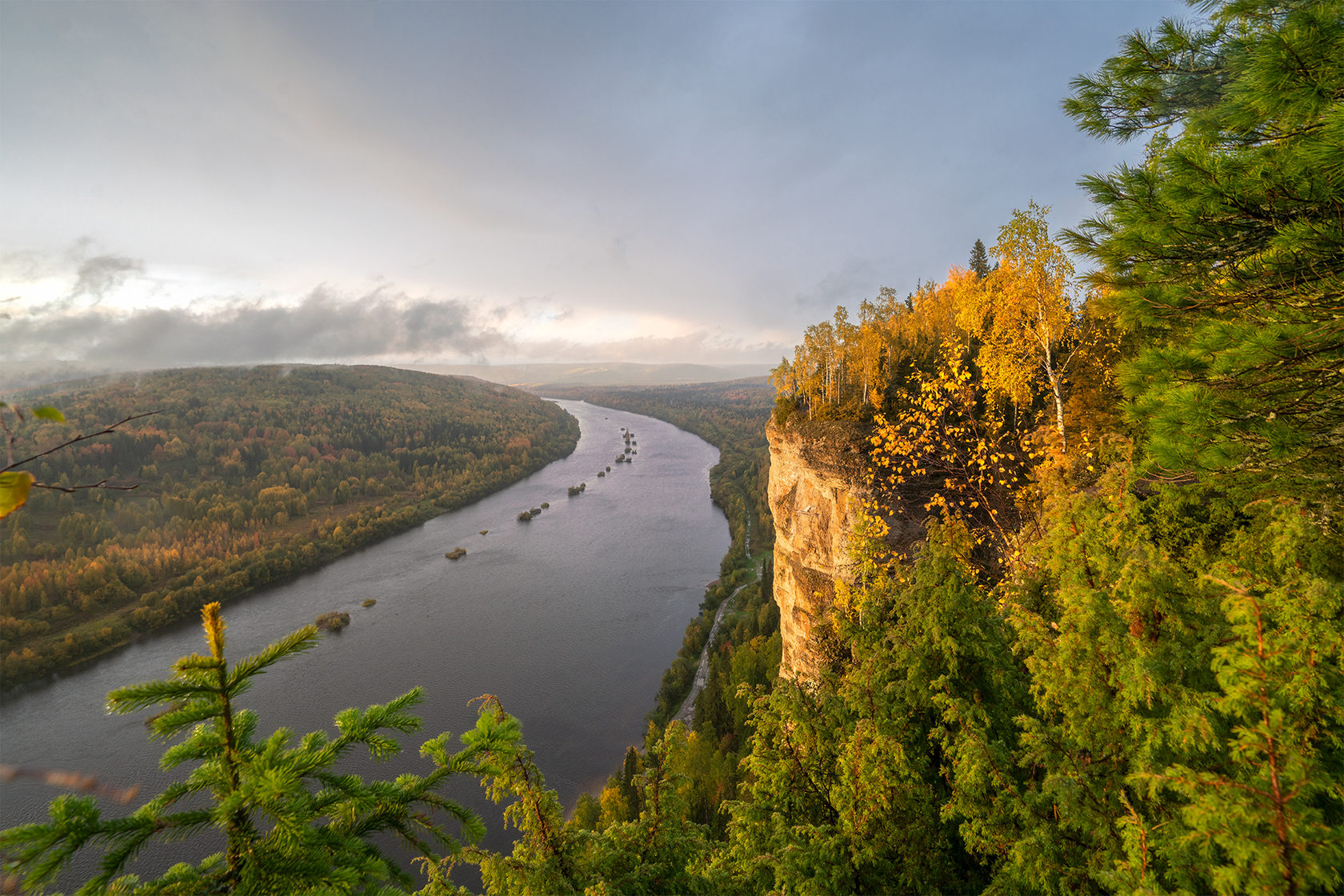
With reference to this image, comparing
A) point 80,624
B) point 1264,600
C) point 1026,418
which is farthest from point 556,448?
point 1264,600

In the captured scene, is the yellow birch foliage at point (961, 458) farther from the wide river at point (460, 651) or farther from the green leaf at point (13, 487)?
the wide river at point (460, 651)

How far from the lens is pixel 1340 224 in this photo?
10.9 feet

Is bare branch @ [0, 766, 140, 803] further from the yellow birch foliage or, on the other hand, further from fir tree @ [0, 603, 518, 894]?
the yellow birch foliage

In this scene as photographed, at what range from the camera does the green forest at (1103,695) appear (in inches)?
86.4

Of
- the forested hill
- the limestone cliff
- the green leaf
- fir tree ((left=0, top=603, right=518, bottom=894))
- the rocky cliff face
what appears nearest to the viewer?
the green leaf

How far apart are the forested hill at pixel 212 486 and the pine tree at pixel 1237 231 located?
20547 mm

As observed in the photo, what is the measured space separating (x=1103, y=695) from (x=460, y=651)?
36872 millimetres

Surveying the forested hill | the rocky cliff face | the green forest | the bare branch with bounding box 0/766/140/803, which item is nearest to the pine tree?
the green forest

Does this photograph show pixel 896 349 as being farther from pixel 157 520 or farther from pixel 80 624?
pixel 157 520

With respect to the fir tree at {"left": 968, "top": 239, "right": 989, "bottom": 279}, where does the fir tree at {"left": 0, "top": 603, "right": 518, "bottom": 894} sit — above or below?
below

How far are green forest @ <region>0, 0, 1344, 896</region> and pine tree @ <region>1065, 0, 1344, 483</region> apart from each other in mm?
21

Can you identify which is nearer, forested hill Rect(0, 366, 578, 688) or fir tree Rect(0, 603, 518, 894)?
fir tree Rect(0, 603, 518, 894)

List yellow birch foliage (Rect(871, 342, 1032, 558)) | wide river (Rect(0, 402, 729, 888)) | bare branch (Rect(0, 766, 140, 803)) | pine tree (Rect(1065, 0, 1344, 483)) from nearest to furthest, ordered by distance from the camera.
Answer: bare branch (Rect(0, 766, 140, 803))
pine tree (Rect(1065, 0, 1344, 483))
yellow birch foliage (Rect(871, 342, 1032, 558))
wide river (Rect(0, 402, 729, 888))

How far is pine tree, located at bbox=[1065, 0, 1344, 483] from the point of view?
10.5 ft
